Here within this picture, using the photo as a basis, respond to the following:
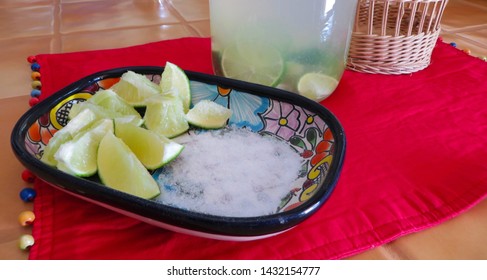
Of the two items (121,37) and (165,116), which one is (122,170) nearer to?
(165,116)

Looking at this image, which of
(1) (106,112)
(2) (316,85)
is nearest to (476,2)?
(2) (316,85)

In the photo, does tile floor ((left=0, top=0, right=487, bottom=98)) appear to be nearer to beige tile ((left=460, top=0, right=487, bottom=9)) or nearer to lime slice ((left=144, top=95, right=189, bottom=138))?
beige tile ((left=460, top=0, right=487, bottom=9))

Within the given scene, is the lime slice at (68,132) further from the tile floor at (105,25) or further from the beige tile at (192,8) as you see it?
the beige tile at (192,8)

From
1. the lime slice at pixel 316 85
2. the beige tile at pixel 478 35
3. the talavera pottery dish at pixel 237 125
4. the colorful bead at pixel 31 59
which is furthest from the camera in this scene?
the beige tile at pixel 478 35

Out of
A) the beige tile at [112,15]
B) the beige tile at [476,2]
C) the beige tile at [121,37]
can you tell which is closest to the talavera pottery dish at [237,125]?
the beige tile at [121,37]

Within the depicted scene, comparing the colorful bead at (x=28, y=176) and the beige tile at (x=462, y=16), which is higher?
the beige tile at (x=462, y=16)

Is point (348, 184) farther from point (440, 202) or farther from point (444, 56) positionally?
point (444, 56)
